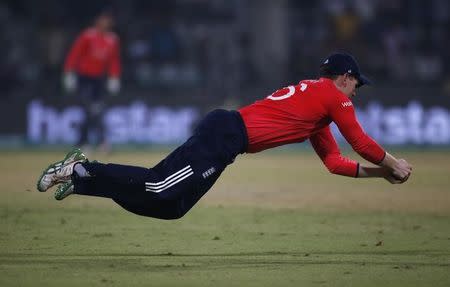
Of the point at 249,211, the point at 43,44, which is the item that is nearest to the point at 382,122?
the point at 43,44

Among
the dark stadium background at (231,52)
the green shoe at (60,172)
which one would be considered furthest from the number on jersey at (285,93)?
the dark stadium background at (231,52)

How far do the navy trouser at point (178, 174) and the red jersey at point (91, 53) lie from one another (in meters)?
12.8

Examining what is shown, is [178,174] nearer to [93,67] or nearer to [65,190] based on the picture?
[65,190]

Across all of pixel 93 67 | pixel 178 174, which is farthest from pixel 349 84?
pixel 93 67

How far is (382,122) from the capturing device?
24.3 m

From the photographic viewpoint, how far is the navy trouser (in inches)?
345

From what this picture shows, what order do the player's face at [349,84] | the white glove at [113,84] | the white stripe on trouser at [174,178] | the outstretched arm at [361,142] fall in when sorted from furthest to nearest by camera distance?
the white glove at [113,84] → the player's face at [349,84] → the outstretched arm at [361,142] → the white stripe on trouser at [174,178]

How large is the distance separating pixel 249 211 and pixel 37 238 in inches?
144

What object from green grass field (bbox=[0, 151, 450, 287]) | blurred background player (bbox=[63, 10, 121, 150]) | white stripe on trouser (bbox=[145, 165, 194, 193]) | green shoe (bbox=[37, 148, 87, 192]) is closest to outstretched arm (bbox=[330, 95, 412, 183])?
green grass field (bbox=[0, 151, 450, 287])

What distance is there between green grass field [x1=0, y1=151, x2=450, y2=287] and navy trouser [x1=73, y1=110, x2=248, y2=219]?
0.56 meters

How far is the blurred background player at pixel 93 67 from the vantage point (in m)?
21.5

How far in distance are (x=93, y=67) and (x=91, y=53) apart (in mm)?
308

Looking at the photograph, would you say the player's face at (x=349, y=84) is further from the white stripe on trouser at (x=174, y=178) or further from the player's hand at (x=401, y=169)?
the white stripe on trouser at (x=174, y=178)

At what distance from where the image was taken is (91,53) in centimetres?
2162
